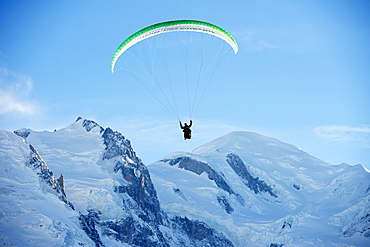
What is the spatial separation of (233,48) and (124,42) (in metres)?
16.4

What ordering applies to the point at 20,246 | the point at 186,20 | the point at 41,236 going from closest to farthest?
1. the point at 186,20
2. the point at 20,246
3. the point at 41,236

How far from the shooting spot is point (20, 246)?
179375 mm

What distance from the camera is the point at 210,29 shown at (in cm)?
7612

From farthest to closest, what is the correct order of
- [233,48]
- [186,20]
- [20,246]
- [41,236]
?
[41,236]
[20,246]
[233,48]
[186,20]

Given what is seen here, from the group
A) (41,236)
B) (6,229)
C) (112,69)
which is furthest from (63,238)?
(112,69)

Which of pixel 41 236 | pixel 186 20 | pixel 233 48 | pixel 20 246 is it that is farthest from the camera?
pixel 41 236

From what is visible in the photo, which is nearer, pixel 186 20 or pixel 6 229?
pixel 186 20

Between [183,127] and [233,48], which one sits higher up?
[233,48]

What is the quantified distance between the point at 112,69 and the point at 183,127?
15.2 meters

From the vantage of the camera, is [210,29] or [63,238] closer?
[210,29]

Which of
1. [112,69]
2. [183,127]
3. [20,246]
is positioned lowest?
[20,246]

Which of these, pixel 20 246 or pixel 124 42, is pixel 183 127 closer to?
pixel 124 42

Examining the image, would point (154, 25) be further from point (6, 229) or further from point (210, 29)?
point (6, 229)

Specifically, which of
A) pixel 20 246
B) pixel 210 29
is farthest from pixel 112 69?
pixel 20 246
